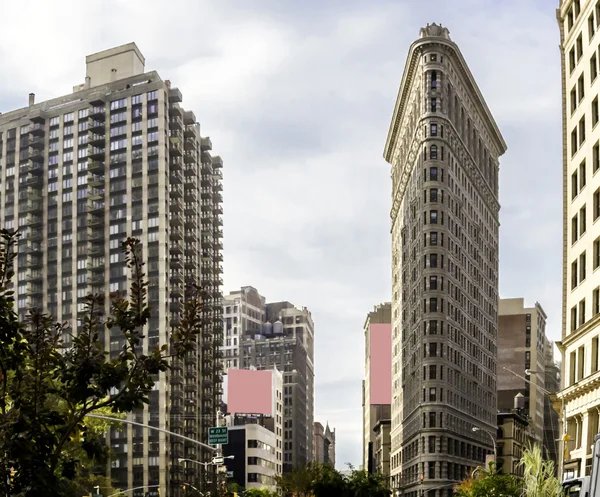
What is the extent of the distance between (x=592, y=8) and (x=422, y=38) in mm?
98298

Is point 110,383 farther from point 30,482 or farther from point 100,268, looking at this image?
point 100,268

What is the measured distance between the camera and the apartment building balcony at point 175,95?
18100 centimetres

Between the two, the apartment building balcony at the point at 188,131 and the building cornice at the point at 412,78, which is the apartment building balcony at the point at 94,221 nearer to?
the apartment building balcony at the point at 188,131

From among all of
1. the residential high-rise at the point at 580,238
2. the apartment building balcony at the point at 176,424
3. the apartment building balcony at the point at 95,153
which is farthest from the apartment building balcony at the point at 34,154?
the residential high-rise at the point at 580,238

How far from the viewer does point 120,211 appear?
17900cm

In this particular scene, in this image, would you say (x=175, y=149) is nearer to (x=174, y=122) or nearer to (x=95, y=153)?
(x=174, y=122)

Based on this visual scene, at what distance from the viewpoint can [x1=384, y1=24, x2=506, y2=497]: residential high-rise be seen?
500 ft

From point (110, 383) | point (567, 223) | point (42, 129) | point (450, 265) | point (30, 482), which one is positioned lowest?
point (30, 482)

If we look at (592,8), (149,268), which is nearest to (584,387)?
(592,8)

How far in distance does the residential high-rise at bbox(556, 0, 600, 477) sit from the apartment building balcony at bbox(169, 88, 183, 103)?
119 meters

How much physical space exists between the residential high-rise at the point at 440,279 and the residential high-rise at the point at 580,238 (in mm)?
79013

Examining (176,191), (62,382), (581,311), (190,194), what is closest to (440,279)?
(176,191)

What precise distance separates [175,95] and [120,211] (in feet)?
70.4

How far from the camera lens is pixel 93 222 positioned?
7101 inches
